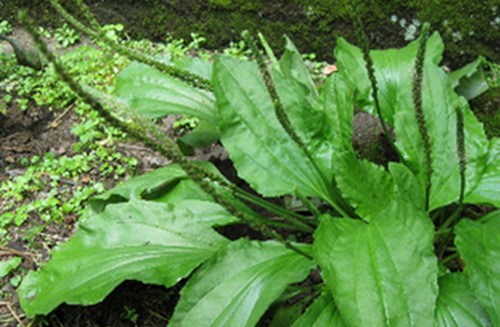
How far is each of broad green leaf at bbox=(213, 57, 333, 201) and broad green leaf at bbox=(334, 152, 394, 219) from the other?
0.85 feet

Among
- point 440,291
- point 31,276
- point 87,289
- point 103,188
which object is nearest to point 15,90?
point 103,188

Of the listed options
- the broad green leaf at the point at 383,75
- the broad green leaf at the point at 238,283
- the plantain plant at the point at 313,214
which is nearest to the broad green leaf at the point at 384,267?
the plantain plant at the point at 313,214

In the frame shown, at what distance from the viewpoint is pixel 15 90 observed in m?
3.32

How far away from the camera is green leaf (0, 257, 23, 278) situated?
220 centimetres

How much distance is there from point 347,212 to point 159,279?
96 cm

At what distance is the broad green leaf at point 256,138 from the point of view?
6.63 feet

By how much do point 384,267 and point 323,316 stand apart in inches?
13.7

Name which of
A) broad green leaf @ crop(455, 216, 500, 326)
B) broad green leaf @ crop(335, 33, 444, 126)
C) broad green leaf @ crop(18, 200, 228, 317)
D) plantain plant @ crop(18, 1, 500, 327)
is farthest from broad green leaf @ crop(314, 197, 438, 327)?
broad green leaf @ crop(335, 33, 444, 126)

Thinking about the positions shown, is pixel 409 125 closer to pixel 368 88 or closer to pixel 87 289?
pixel 368 88

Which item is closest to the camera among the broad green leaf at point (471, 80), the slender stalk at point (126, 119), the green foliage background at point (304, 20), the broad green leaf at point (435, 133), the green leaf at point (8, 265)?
the slender stalk at point (126, 119)

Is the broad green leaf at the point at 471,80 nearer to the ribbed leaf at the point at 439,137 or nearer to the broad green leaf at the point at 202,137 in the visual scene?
the ribbed leaf at the point at 439,137

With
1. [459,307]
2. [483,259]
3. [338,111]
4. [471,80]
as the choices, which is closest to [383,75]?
[338,111]

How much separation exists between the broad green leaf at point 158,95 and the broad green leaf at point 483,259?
4.44 feet

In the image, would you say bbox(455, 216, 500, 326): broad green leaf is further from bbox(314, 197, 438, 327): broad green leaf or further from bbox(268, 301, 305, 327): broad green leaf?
bbox(268, 301, 305, 327): broad green leaf
